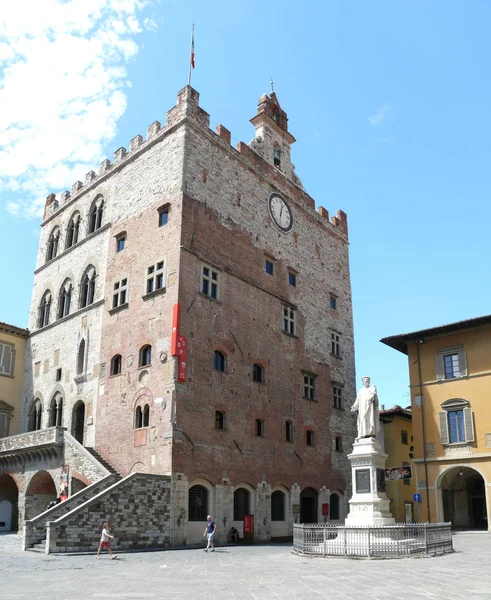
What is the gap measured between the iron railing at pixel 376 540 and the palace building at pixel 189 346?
766 cm

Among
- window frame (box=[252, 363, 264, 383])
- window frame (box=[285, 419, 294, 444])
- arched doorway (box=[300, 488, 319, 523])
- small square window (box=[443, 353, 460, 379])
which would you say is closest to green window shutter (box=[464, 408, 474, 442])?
small square window (box=[443, 353, 460, 379])

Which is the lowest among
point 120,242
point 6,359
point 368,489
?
point 368,489

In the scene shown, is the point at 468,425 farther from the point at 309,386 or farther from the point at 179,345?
the point at 179,345

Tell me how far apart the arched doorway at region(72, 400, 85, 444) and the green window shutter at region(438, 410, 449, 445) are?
1924 cm

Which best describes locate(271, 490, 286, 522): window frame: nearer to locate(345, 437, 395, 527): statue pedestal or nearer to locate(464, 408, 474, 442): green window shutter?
locate(464, 408, 474, 442): green window shutter

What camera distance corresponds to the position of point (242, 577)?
14.1 m

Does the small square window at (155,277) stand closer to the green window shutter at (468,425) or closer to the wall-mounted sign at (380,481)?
the wall-mounted sign at (380,481)

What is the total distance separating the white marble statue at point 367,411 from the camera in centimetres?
2155

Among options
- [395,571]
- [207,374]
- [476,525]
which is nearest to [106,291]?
[207,374]

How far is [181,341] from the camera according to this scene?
2667 centimetres

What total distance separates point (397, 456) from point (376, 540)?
27211mm

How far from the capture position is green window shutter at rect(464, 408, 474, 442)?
30.3 metres

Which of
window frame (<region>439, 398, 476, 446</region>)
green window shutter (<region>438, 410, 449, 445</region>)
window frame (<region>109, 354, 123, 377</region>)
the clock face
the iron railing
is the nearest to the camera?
the iron railing

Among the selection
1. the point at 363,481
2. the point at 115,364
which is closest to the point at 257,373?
the point at 115,364
